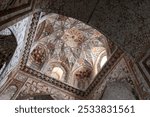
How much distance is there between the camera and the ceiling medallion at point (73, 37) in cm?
1285

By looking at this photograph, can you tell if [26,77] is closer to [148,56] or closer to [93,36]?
[93,36]

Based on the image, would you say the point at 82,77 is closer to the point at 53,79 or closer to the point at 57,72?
the point at 57,72

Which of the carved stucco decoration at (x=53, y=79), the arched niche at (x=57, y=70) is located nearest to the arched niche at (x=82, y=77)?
the arched niche at (x=57, y=70)

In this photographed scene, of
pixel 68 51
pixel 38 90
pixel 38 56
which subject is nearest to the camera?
pixel 38 90

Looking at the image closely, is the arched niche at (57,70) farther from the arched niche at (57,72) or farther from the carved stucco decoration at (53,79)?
the carved stucco decoration at (53,79)

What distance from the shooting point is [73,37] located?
509 inches

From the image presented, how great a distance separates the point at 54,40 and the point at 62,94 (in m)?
3.66

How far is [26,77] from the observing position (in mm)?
9594

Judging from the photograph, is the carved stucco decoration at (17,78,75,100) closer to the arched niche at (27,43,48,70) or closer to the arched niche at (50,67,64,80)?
the arched niche at (27,43,48,70)

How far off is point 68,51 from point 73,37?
89cm

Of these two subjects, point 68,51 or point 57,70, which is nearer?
point 57,70

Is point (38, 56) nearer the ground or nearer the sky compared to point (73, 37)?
nearer the ground

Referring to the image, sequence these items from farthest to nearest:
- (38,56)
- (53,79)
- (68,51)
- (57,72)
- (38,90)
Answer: (68,51) → (57,72) → (38,56) → (53,79) → (38,90)

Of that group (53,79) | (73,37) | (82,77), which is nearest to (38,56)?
(53,79)
